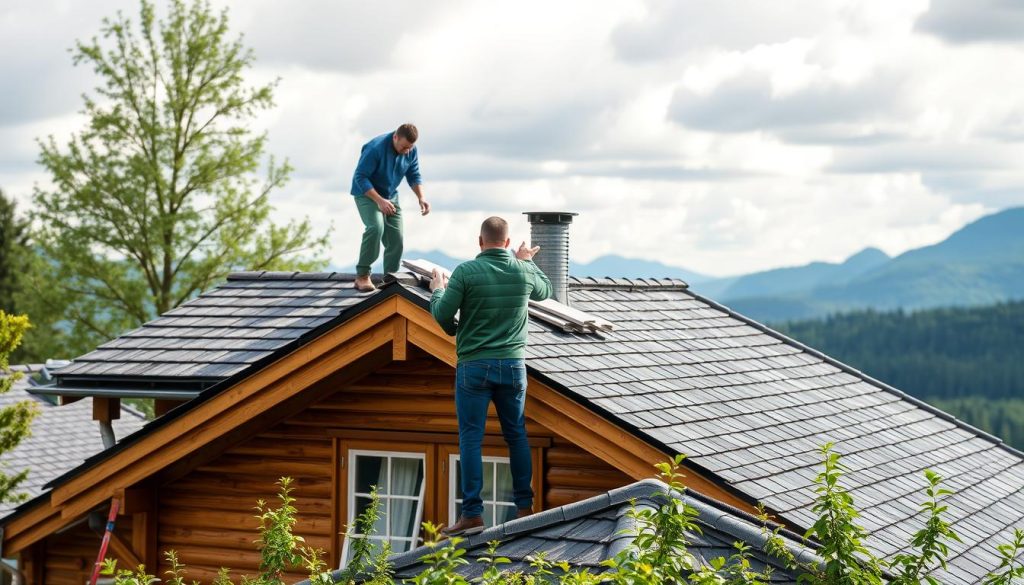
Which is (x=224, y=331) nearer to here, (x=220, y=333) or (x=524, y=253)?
(x=220, y=333)

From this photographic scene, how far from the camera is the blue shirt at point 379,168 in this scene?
1199 centimetres

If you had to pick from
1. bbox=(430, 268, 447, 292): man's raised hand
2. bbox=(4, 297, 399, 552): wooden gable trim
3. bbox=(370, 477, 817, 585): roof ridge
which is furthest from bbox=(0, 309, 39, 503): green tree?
bbox=(370, 477, 817, 585): roof ridge

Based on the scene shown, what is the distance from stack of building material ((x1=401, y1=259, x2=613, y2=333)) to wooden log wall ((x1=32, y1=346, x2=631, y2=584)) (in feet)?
2.91

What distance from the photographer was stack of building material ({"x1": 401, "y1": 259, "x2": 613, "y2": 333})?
11.2 metres

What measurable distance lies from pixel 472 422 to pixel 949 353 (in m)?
190

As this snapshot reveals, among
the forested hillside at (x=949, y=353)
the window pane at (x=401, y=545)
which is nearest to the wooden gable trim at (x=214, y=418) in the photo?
the window pane at (x=401, y=545)

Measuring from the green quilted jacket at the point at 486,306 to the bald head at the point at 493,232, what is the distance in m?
0.09

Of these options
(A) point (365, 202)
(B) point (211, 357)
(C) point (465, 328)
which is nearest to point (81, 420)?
(B) point (211, 357)

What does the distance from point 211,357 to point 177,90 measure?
1935 centimetres

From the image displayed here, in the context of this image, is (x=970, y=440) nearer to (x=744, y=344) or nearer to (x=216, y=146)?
(x=744, y=344)

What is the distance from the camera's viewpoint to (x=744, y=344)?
49.3 ft

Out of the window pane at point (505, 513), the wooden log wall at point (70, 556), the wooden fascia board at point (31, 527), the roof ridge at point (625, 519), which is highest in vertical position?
the roof ridge at point (625, 519)

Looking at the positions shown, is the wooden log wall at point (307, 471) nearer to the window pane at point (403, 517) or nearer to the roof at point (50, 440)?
the window pane at point (403, 517)

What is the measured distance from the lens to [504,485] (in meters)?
10.3
